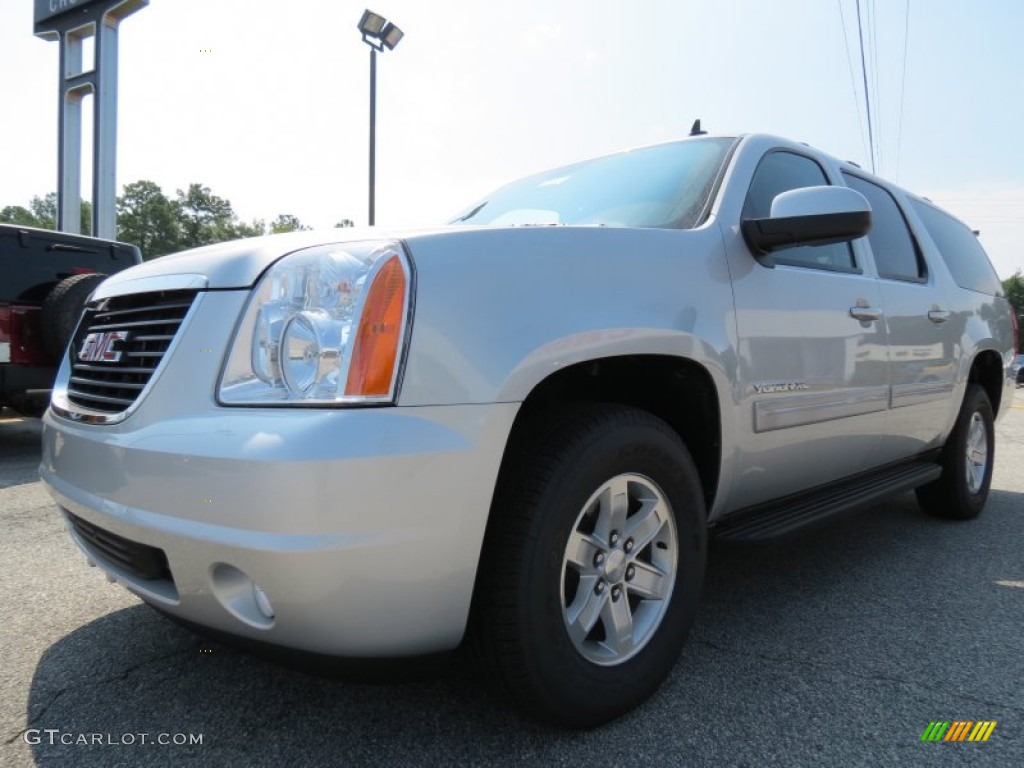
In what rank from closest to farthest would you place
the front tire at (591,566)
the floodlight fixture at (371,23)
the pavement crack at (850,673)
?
the front tire at (591,566)
the pavement crack at (850,673)
the floodlight fixture at (371,23)

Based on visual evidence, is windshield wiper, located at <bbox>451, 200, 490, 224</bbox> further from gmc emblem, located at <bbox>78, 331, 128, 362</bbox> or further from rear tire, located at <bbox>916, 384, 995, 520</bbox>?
rear tire, located at <bbox>916, 384, 995, 520</bbox>

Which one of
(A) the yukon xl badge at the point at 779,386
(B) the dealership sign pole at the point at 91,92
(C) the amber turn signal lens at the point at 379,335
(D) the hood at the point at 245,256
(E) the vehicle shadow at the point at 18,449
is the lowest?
(E) the vehicle shadow at the point at 18,449

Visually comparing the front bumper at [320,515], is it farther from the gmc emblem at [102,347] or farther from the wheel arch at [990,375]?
the wheel arch at [990,375]

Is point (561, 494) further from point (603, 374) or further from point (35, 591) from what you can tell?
point (35, 591)

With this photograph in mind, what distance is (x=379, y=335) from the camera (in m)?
1.48

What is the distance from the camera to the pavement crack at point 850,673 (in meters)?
1.99

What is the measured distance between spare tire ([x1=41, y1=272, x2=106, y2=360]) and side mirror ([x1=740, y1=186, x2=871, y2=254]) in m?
4.92

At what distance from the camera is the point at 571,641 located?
5.61 feet

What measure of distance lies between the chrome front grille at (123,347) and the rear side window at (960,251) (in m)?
3.79

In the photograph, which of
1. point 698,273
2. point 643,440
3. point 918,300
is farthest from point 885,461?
point 643,440

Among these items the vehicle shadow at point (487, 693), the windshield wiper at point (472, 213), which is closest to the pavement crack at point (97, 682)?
the vehicle shadow at point (487, 693)

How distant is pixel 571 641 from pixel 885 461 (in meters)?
2.27

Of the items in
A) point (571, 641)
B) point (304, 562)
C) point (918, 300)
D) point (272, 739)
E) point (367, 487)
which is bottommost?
point (272, 739)

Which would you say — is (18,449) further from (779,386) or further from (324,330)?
(779,386)
